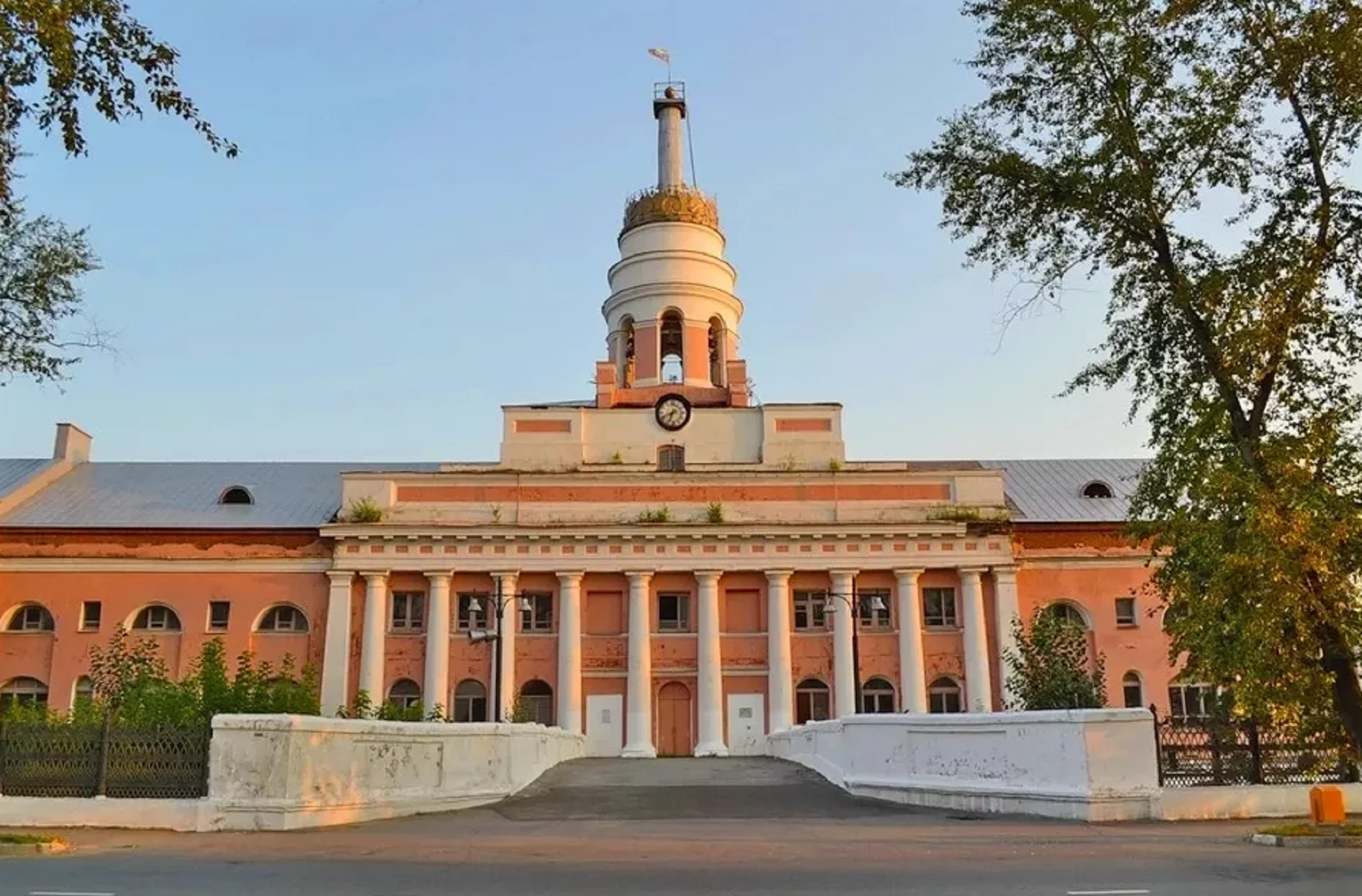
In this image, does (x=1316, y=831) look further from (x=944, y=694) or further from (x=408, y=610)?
(x=408, y=610)

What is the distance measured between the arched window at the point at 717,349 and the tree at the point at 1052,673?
17.1m

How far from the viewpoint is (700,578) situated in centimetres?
3744

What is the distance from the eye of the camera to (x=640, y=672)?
3666 cm

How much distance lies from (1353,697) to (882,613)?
25.3 meters

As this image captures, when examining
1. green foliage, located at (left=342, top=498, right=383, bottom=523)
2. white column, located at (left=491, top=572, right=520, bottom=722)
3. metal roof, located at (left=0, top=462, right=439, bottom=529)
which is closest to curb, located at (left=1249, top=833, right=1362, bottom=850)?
white column, located at (left=491, top=572, right=520, bottom=722)

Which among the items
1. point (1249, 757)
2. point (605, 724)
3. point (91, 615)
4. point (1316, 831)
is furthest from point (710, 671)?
point (1316, 831)

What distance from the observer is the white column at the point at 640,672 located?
36062mm

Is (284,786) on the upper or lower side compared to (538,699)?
lower

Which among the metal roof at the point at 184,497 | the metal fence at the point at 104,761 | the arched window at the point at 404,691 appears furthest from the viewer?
the metal roof at the point at 184,497

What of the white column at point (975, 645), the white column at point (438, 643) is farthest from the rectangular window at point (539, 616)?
the white column at point (975, 645)

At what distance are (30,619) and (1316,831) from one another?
38.0 meters

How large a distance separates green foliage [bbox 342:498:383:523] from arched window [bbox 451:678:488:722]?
6000 mm

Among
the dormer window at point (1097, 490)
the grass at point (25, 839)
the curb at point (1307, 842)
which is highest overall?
the dormer window at point (1097, 490)

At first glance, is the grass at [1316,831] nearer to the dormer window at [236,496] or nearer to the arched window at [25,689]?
the dormer window at [236,496]
